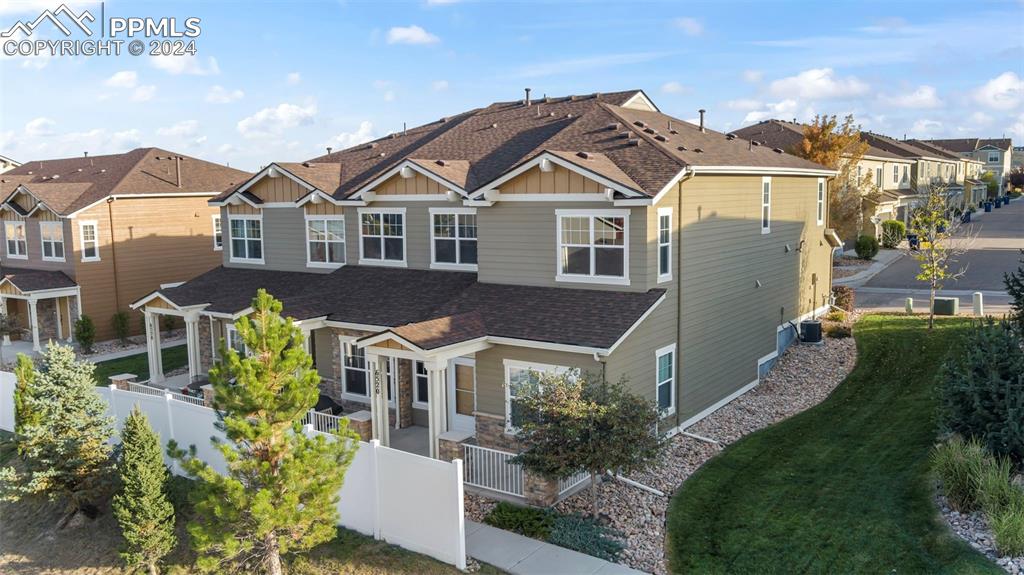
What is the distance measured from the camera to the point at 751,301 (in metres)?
21.4

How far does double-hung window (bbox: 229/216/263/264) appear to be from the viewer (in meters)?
25.5

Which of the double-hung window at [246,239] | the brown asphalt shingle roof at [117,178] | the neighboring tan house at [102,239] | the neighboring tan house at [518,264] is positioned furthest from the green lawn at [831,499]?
the brown asphalt shingle roof at [117,178]

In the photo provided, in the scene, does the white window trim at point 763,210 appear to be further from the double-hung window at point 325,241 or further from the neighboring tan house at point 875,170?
the neighboring tan house at point 875,170

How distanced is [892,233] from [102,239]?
4104cm

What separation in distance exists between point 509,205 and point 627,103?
7456mm

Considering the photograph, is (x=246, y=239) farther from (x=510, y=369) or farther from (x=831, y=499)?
(x=831, y=499)

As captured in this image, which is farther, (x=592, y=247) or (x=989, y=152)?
(x=989, y=152)

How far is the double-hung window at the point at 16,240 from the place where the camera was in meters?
32.4

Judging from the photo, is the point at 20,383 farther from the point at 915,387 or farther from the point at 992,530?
the point at 915,387

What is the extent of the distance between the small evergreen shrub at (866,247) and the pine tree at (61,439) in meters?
37.6

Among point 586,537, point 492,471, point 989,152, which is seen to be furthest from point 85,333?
point 989,152

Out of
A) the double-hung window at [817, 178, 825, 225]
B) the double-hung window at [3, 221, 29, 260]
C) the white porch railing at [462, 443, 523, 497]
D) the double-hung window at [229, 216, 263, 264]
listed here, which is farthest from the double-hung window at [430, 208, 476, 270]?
the double-hung window at [3, 221, 29, 260]

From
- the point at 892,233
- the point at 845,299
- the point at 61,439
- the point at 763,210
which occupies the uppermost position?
the point at 763,210

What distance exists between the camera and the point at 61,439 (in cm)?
1466
